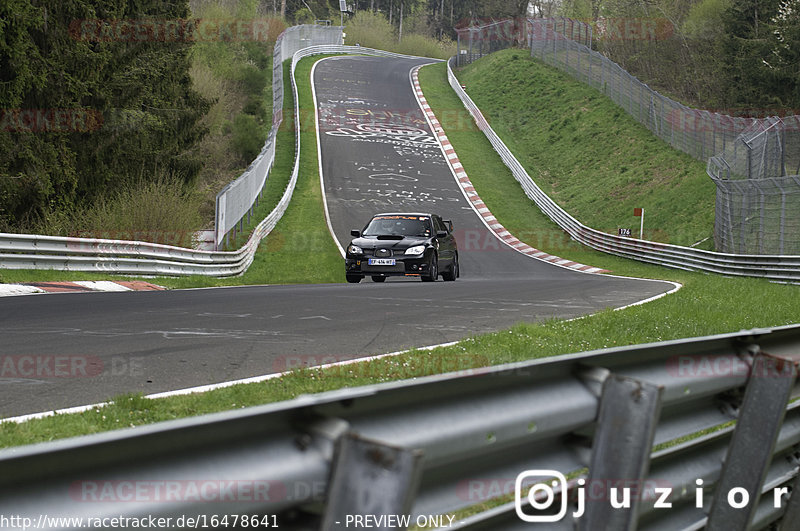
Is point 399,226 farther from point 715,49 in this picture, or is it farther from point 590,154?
point 715,49

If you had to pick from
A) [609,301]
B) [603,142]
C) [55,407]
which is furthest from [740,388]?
[603,142]

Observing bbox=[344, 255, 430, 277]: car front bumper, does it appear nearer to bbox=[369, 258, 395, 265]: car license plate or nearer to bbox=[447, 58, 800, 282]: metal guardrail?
bbox=[369, 258, 395, 265]: car license plate

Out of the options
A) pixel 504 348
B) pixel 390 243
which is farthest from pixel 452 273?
pixel 504 348

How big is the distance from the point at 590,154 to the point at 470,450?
1915 inches

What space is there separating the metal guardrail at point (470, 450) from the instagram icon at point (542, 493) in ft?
0.09

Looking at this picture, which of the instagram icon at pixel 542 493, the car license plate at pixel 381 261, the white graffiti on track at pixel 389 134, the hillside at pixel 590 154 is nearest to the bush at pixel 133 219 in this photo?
the car license plate at pixel 381 261

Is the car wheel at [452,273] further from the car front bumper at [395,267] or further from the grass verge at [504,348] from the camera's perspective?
the grass verge at [504,348]

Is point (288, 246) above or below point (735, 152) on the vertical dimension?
below

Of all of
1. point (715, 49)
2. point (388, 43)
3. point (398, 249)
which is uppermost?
point (388, 43)

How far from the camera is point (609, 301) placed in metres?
16.2

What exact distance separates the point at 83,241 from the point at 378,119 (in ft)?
128

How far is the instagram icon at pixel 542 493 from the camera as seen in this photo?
2.80 m

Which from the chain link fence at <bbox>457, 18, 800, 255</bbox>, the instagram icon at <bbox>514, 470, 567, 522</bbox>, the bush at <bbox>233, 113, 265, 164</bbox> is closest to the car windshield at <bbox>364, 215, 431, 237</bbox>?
the chain link fence at <bbox>457, 18, 800, 255</bbox>

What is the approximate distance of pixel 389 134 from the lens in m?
→ 52.9
